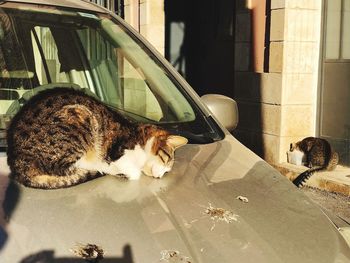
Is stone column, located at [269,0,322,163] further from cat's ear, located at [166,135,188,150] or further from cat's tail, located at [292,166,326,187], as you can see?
cat's ear, located at [166,135,188,150]

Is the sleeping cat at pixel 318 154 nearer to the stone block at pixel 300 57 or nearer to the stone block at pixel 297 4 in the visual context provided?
the stone block at pixel 300 57

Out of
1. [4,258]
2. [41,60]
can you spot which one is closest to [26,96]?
[41,60]

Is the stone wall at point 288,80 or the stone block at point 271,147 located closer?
the stone wall at point 288,80

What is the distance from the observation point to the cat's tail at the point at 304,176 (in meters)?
6.42

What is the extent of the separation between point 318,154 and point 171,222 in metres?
5.62

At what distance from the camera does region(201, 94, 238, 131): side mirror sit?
319 cm

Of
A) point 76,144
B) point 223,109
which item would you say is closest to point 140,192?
point 76,144

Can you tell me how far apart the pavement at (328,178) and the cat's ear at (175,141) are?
4.28 m

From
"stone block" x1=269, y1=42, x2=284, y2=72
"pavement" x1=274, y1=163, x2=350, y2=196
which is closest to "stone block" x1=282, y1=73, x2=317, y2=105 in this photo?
"stone block" x1=269, y1=42, x2=284, y2=72

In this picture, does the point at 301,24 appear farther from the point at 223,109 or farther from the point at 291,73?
the point at 223,109

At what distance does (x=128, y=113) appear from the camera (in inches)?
125

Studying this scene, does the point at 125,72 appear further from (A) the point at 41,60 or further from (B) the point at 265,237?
(B) the point at 265,237

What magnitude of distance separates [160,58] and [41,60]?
746 mm

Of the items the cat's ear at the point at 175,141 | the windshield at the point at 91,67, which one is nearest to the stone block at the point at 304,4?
the windshield at the point at 91,67
